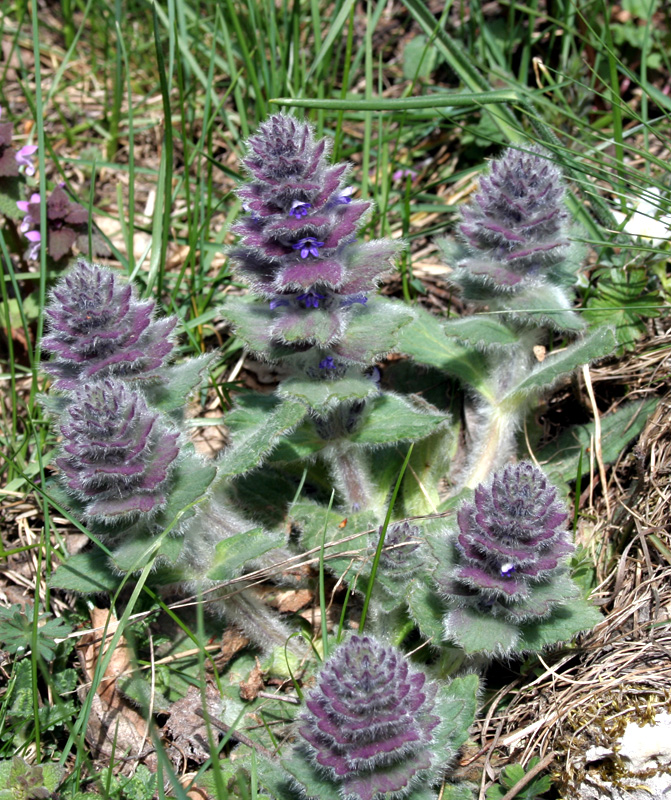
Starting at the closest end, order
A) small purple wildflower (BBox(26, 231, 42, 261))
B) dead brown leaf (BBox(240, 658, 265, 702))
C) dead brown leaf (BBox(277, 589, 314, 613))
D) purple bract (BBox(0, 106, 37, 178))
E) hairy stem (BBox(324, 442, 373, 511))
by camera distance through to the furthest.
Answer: dead brown leaf (BBox(240, 658, 265, 702)), hairy stem (BBox(324, 442, 373, 511)), dead brown leaf (BBox(277, 589, 314, 613)), small purple wildflower (BBox(26, 231, 42, 261)), purple bract (BBox(0, 106, 37, 178))

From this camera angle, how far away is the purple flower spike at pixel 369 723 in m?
2.36

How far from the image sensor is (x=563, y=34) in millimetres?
5520

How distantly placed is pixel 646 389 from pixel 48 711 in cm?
328

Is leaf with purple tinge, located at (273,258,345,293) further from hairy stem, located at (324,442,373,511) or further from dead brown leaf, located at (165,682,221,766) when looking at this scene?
dead brown leaf, located at (165,682,221,766)

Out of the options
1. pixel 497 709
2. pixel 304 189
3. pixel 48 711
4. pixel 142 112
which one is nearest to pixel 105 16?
pixel 142 112

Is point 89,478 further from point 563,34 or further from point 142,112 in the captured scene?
point 563,34

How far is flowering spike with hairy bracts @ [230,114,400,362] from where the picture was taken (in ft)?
9.27

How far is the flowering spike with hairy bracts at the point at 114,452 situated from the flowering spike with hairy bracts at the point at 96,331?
16cm

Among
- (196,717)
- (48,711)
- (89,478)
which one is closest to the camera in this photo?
(89,478)

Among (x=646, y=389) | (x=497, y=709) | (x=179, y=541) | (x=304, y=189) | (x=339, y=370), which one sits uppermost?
(x=304, y=189)

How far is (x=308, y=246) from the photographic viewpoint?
2916mm

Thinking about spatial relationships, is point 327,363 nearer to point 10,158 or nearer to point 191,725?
point 191,725

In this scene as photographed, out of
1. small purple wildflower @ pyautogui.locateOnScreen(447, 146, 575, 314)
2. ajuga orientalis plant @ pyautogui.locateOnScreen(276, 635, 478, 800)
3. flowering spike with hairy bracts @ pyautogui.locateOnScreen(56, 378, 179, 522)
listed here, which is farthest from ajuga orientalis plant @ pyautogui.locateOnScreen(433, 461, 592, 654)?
flowering spike with hairy bracts @ pyautogui.locateOnScreen(56, 378, 179, 522)

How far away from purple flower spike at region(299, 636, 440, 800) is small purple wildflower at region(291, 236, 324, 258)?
1.43 m
